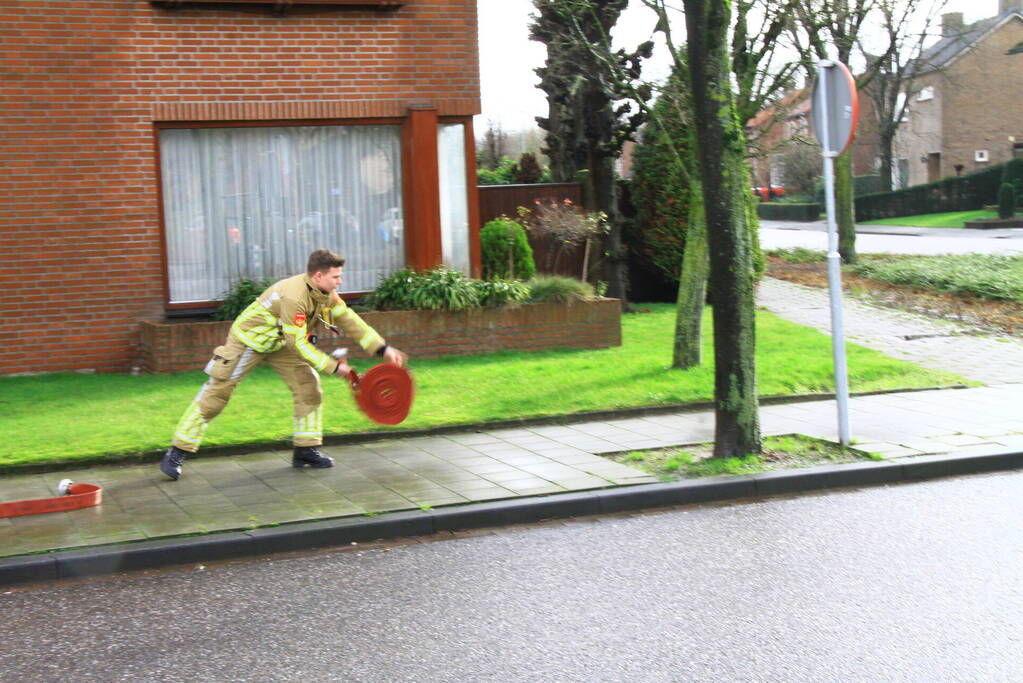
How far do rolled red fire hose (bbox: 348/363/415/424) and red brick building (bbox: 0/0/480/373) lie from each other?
559 cm

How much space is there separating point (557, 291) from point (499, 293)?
0.73 m

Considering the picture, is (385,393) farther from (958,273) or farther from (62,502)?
(958,273)

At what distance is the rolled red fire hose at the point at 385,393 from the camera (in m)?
7.73

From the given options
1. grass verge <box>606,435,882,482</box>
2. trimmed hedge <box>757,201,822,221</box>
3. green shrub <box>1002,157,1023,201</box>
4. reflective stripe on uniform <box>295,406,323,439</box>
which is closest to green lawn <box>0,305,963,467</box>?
reflective stripe on uniform <box>295,406,323,439</box>

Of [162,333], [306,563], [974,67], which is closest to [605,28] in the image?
[162,333]

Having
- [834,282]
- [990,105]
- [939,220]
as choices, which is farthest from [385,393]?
[990,105]

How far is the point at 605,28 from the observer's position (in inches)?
645

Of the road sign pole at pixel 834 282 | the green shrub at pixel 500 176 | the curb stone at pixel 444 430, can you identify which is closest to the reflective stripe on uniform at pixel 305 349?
the curb stone at pixel 444 430

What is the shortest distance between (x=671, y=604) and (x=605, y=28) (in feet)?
40.7

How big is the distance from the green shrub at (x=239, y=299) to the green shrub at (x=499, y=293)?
8.07 ft

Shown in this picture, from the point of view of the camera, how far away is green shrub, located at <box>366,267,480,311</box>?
41.7ft

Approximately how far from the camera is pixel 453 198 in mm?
13664

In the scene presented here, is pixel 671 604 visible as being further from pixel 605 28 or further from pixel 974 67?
pixel 974 67

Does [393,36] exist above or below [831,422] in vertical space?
above
